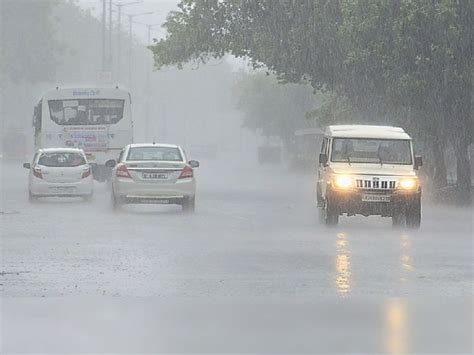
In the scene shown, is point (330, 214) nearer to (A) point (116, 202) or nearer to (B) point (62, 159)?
(A) point (116, 202)

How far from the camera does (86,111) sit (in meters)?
49.5

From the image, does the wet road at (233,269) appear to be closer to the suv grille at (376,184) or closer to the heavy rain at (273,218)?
the heavy rain at (273,218)

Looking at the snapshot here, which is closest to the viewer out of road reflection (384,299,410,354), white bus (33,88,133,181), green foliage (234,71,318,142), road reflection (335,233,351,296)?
road reflection (384,299,410,354)

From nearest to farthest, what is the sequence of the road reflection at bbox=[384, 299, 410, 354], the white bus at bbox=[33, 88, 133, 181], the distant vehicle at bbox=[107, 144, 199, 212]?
the road reflection at bbox=[384, 299, 410, 354] < the distant vehicle at bbox=[107, 144, 199, 212] < the white bus at bbox=[33, 88, 133, 181]

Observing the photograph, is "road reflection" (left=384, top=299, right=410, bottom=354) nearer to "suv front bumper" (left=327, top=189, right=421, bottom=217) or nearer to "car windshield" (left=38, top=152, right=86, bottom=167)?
"suv front bumper" (left=327, top=189, right=421, bottom=217)

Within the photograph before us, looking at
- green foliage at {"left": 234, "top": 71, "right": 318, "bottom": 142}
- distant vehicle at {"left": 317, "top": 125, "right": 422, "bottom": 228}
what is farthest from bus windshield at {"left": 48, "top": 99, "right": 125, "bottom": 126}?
green foliage at {"left": 234, "top": 71, "right": 318, "bottom": 142}

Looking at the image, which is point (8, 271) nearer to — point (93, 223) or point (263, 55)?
point (93, 223)

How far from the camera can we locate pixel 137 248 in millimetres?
21469

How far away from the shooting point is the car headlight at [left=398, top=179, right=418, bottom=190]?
2656cm

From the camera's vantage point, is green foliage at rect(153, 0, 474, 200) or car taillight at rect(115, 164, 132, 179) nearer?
car taillight at rect(115, 164, 132, 179)

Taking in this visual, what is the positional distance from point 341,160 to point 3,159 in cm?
6994

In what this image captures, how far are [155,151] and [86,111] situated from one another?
16156mm

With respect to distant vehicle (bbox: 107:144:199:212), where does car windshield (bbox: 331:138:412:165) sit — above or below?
above

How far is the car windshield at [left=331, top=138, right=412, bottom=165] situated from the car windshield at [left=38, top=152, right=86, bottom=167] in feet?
36.5
